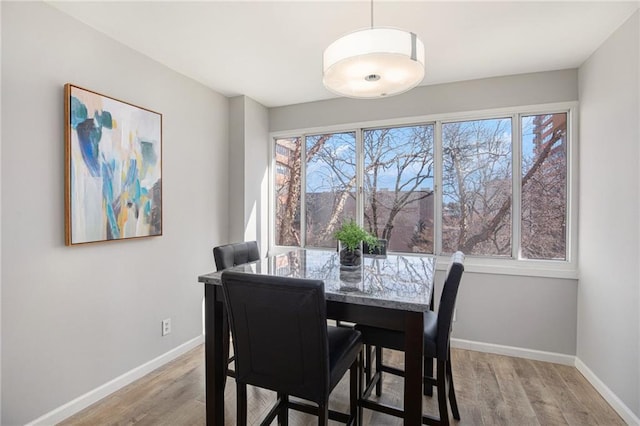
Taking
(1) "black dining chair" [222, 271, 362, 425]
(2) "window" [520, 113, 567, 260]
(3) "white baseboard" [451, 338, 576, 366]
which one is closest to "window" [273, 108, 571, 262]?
(2) "window" [520, 113, 567, 260]

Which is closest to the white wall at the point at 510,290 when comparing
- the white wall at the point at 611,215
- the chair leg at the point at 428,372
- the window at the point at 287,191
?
the white wall at the point at 611,215

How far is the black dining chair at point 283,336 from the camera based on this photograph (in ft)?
4.12

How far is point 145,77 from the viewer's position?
8.32 ft

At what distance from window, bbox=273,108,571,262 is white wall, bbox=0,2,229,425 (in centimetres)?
139

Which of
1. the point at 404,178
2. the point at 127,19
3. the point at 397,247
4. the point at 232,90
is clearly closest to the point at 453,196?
the point at 404,178

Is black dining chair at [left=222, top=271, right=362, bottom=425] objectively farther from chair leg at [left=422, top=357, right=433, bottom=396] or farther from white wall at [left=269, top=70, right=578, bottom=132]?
white wall at [left=269, top=70, right=578, bottom=132]

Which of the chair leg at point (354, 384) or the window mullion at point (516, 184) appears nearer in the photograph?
the chair leg at point (354, 384)

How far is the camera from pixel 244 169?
11.2 feet

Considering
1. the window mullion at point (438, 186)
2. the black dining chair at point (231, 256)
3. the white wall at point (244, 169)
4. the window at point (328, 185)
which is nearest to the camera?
the black dining chair at point (231, 256)

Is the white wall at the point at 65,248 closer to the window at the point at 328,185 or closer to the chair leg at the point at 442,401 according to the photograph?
the window at the point at 328,185

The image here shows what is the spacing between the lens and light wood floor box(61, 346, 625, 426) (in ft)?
6.57

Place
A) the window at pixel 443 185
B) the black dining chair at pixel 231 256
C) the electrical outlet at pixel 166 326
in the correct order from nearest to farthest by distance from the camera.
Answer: the black dining chair at pixel 231 256, the electrical outlet at pixel 166 326, the window at pixel 443 185

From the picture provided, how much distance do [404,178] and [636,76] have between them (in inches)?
69.6

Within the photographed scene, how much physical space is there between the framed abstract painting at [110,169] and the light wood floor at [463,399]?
1.11 m
